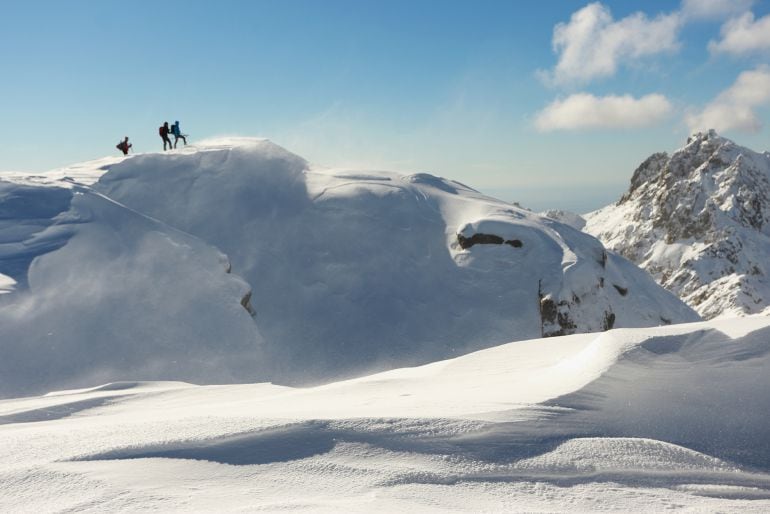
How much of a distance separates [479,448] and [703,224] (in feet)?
387

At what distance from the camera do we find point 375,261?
24.8 m

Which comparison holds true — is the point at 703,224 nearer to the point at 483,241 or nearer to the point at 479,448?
the point at 483,241

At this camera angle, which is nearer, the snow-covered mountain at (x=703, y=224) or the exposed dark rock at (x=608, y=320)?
the exposed dark rock at (x=608, y=320)

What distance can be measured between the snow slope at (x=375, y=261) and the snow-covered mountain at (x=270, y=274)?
0.07 m

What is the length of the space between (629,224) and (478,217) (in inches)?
4061

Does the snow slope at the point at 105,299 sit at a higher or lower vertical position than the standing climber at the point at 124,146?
lower

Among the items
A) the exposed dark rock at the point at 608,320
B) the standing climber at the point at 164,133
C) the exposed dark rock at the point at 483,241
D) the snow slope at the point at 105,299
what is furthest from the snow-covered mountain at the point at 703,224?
the snow slope at the point at 105,299

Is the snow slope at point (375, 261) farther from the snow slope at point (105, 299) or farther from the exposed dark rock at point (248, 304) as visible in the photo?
the snow slope at point (105, 299)

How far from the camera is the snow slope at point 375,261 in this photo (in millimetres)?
22344

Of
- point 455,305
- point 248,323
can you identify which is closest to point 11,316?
point 248,323

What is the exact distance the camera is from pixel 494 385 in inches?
275

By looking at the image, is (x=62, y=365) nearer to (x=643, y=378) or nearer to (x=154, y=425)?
(x=154, y=425)

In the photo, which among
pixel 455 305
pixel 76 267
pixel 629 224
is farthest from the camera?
pixel 629 224

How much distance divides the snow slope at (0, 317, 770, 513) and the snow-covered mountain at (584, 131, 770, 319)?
94020 millimetres
